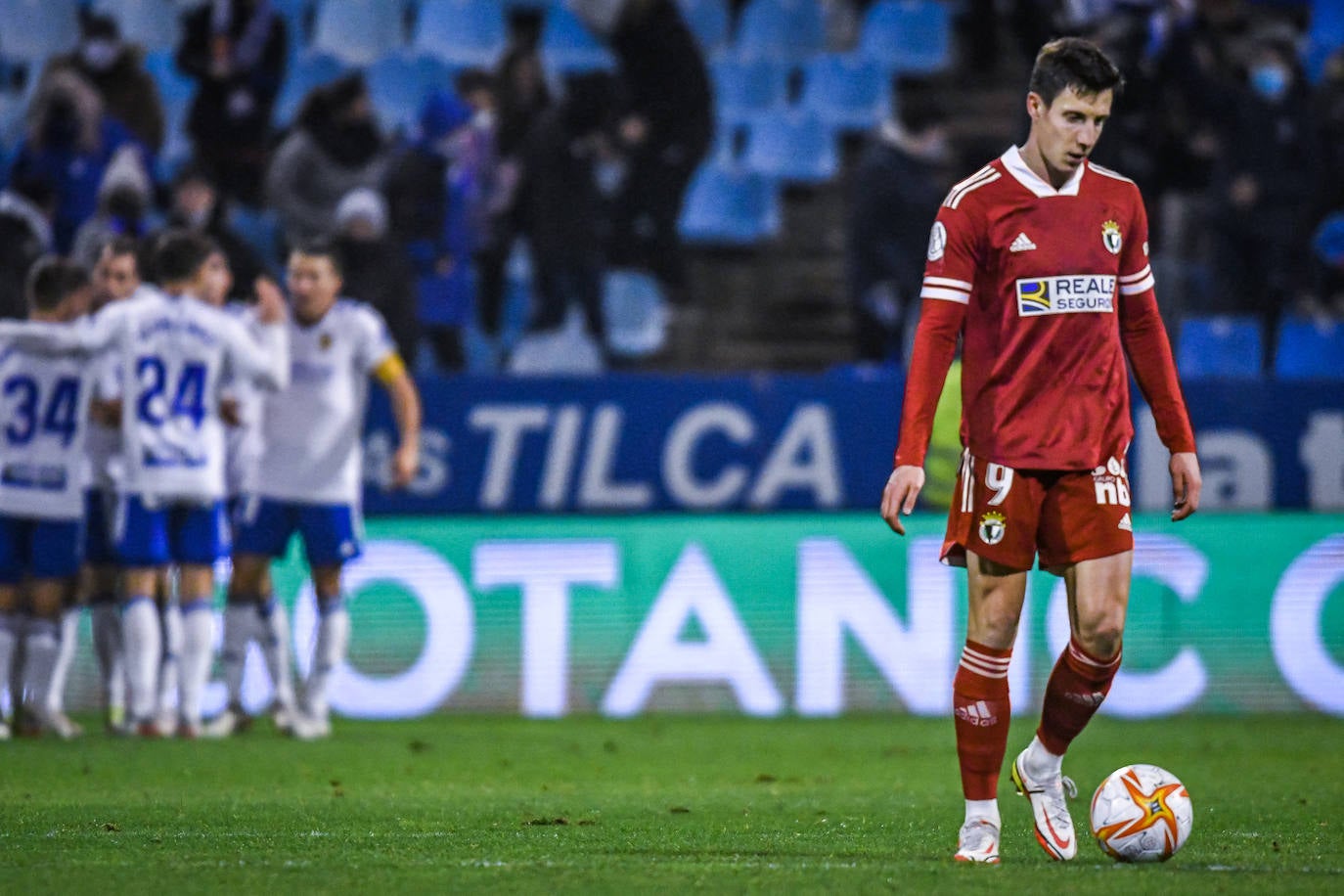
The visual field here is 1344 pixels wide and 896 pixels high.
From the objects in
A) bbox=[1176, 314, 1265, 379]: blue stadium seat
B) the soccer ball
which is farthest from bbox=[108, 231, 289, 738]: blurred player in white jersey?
bbox=[1176, 314, 1265, 379]: blue stadium seat

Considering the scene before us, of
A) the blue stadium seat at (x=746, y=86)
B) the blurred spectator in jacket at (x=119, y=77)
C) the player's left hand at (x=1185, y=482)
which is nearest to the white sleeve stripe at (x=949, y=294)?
the player's left hand at (x=1185, y=482)

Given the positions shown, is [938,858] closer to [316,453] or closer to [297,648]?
[316,453]

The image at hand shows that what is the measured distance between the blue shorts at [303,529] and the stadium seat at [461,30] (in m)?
5.72

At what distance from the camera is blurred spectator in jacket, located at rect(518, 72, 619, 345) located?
42.7 ft

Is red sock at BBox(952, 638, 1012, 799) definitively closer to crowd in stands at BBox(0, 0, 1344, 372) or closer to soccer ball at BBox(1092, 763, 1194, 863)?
soccer ball at BBox(1092, 763, 1194, 863)

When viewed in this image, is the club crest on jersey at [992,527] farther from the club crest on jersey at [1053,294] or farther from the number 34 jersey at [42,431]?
the number 34 jersey at [42,431]

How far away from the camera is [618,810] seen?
20.6ft

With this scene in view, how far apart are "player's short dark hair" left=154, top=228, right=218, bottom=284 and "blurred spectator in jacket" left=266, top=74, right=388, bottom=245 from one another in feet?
13.5

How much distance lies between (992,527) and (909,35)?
975 cm

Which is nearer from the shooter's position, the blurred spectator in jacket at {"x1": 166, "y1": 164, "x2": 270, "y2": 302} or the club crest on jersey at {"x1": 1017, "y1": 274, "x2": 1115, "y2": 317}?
the club crest on jersey at {"x1": 1017, "y1": 274, "x2": 1115, "y2": 317}

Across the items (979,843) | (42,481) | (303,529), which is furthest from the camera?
(303,529)

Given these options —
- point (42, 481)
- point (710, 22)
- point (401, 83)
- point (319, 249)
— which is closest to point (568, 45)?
point (710, 22)

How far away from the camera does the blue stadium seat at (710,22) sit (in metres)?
14.3

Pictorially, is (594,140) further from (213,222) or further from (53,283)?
(53,283)
